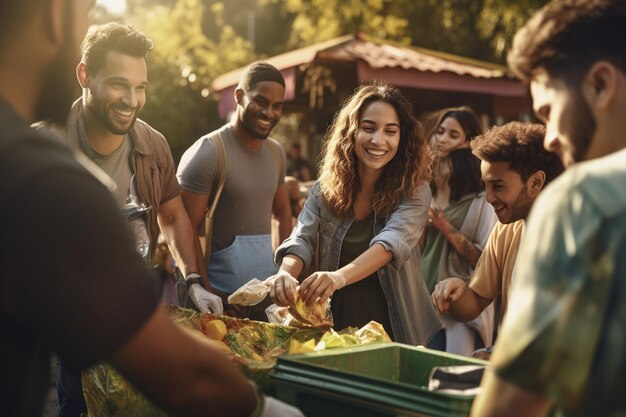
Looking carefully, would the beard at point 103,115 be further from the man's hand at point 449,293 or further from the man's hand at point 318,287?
the man's hand at point 449,293

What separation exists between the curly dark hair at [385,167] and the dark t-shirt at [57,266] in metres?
2.79

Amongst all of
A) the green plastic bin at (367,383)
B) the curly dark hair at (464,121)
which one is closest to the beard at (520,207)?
the green plastic bin at (367,383)

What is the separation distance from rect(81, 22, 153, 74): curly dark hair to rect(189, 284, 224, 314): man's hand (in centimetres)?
123

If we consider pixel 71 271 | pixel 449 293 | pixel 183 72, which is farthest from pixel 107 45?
pixel 183 72

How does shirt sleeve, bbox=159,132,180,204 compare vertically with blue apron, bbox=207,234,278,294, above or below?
above

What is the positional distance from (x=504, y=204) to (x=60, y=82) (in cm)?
266

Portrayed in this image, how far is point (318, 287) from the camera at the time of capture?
148 inches

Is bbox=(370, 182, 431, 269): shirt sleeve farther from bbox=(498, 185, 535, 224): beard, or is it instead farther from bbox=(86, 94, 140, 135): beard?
bbox=(86, 94, 140, 135): beard

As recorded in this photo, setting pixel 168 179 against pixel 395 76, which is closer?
pixel 168 179

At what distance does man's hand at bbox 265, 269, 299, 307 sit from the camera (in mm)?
3773

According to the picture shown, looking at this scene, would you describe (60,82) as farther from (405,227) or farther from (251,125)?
(251,125)

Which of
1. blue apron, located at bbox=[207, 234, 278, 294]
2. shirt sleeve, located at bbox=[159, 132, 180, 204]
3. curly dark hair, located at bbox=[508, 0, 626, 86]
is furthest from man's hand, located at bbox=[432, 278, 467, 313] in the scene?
curly dark hair, located at bbox=[508, 0, 626, 86]

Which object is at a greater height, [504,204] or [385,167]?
[385,167]

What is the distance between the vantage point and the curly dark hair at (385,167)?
14.5 ft
